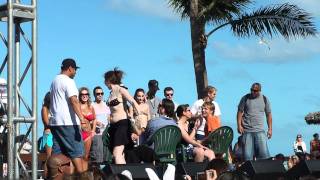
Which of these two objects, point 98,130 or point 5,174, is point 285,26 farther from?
point 5,174

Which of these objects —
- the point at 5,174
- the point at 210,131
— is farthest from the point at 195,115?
the point at 5,174

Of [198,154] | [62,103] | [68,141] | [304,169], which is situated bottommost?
[304,169]

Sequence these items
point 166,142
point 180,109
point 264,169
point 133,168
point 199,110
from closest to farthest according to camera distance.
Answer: point 133,168 < point 264,169 < point 166,142 < point 180,109 < point 199,110

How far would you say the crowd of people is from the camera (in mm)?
10336

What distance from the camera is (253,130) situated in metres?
13.5

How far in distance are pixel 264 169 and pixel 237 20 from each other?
34.6 feet

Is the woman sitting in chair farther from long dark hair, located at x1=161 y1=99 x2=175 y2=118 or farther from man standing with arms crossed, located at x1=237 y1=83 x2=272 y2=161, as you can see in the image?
man standing with arms crossed, located at x1=237 y1=83 x2=272 y2=161

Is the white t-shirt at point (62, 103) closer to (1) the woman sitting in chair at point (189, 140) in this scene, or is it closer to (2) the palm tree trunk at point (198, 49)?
(1) the woman sitting in chair at point (189, 140)

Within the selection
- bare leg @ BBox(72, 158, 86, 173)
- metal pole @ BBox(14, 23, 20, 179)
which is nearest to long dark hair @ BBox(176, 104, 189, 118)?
bare leg @ BBox(72, 158, 86, 173)

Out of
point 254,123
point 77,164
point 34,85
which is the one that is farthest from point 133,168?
point 254,123

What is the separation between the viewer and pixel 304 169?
36.1ft

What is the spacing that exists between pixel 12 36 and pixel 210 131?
412cm

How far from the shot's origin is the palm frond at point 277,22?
2112 centimetres

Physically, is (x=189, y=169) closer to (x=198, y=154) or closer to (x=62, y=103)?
(x=198, y=154)
